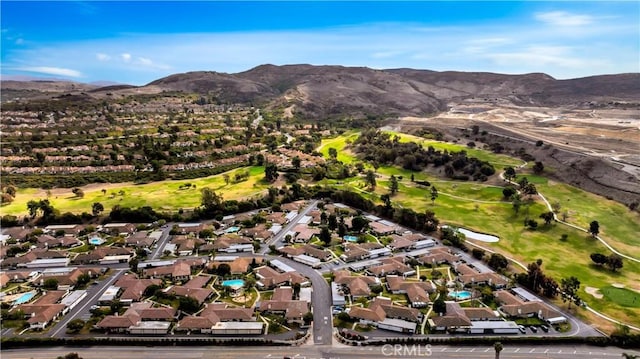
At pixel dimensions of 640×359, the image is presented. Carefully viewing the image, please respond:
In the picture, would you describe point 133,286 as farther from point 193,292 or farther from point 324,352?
point 324,352

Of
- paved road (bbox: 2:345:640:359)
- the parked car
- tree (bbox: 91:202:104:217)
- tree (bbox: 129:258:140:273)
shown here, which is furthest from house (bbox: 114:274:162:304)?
the parked car

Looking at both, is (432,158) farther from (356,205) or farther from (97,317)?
(97,317)

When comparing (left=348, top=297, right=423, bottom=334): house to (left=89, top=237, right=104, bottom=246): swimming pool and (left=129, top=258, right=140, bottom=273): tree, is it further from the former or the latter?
(left=89, top=237, right=104, bottom=246): swimming pool

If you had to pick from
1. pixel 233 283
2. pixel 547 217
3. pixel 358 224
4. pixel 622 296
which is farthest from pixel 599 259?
pixel 233 283

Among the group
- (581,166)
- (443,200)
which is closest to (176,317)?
(443,200)

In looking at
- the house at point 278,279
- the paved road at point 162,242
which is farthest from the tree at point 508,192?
the paved road at point 162,242

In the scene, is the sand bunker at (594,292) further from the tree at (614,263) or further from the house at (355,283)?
the house at (355,283)

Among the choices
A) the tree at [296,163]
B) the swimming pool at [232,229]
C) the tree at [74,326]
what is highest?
the tree at [296,163]
